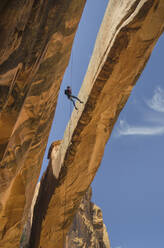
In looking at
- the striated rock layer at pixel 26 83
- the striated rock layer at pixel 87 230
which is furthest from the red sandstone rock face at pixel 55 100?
the striated rock layer at pixel 87 230

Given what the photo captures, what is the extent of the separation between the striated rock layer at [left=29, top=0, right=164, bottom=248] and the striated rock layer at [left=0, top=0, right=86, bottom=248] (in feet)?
2.87

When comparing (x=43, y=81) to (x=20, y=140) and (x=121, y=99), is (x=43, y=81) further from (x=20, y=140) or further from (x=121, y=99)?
(x=121, y=99)

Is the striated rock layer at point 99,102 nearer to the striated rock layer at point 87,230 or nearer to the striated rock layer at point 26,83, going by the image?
the striated rock layer at point 26,83

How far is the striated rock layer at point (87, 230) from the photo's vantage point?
11.0 m

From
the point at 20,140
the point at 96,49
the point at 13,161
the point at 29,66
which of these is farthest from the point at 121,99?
the point at 29,66

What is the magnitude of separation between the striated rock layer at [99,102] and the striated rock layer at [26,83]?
34.4 inches

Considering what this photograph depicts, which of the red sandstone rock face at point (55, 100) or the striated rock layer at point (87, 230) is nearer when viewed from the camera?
the red sandstone rock face at point (55, 100)

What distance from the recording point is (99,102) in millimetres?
6520

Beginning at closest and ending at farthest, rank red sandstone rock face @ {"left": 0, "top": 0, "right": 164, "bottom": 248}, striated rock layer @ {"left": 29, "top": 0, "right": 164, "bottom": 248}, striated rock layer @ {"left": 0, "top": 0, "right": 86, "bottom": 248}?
striated rock layer @ {"left": 0, "top": 0, "right": 86, "bottom": 248} → red sandstone rock face @ {"left": 0, "top": 0, "right": 164, "bottom": 248} → striated rock layer @ {"left": 29, "top": 0, "right": 164, "bottom": 248}

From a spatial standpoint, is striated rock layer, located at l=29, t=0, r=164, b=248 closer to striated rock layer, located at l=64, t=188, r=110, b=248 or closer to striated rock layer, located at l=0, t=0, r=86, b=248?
striated rock layer, located at l=0, t=0, r=86, b=248

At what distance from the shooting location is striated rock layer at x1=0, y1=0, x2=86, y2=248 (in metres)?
2.10

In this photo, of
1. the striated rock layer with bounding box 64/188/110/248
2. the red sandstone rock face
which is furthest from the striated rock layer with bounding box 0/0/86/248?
the striated rock layer with bounding box 64/188/110/248

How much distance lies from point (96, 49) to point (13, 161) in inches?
166

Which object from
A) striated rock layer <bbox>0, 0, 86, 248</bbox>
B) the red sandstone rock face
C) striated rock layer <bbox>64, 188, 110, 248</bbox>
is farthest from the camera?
striated rock layer <bbox>64, 188, 110, 248</bbox>
